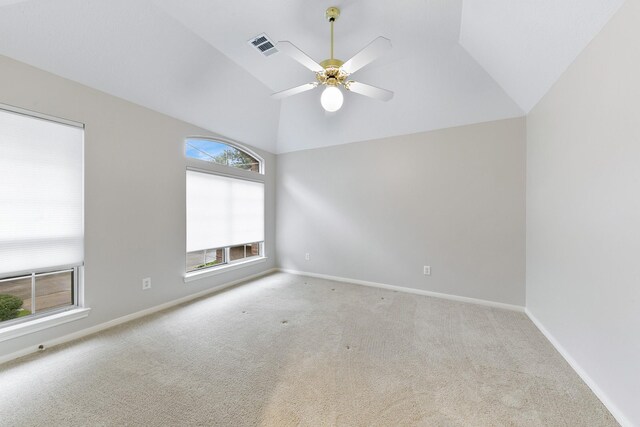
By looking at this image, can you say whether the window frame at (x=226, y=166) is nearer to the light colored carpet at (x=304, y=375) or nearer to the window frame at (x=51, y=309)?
the window frame at (x=51, y=309)

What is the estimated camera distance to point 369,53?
72.4 inches

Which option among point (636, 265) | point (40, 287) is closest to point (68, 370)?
point (40, 287)

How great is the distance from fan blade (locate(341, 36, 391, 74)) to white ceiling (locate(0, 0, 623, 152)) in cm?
63

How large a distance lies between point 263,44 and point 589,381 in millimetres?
4079

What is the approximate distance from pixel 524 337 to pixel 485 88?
9.22 feet

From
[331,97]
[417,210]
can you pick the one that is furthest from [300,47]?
[417,210]

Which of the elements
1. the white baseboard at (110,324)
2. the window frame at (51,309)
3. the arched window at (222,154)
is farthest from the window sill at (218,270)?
the arched window at (222,154)

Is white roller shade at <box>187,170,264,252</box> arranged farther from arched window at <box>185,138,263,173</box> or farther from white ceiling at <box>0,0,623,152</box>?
white ceiling at <box>0,0,623,152</box>

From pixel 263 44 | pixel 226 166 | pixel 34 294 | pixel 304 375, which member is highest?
pixel 263 44

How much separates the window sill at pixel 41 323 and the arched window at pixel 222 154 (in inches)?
83.8

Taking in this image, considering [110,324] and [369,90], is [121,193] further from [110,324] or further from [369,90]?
[369,90]

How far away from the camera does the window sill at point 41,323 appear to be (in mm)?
1998

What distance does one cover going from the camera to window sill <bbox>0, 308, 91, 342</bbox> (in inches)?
78.7

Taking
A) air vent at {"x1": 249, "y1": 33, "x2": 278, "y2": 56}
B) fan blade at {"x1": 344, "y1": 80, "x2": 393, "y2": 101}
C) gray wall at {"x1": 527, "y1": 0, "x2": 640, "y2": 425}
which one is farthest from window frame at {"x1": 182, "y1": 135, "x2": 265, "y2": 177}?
gray wall at {"x1": 527, "y1": 0, "x2": 640, "y2": 425}
